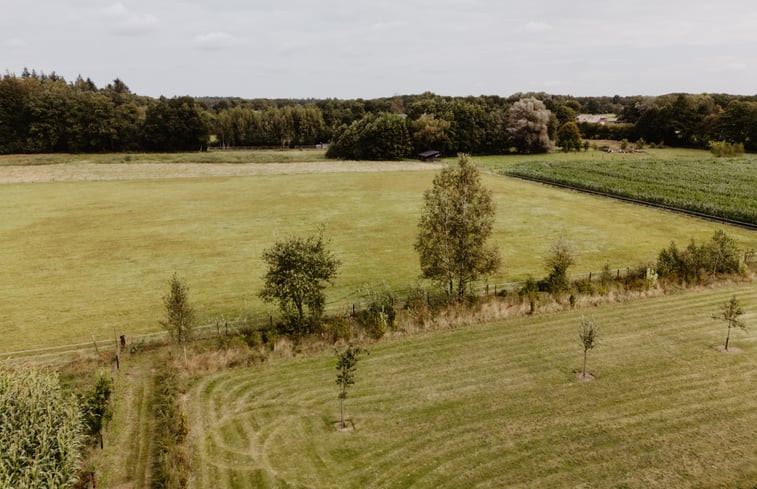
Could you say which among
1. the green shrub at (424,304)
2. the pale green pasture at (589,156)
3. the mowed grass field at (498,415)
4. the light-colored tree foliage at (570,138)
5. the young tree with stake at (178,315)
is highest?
the light-colored tree foliage at (570,138)

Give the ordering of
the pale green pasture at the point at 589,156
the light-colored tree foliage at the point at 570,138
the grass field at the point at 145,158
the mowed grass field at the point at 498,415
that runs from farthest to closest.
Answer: the light-colored tree foliage at the point at 570,138 → the grass field at the point at 145,158 → the pale green pasture at the point at 589,156 → the mowed grass field at the point at 498,415

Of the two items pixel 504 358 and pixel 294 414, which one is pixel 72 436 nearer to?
pixel 294 414

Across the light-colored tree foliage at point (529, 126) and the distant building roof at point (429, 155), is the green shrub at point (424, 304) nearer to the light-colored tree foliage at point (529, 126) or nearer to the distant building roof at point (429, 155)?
the distant building roof at point (429, 155)

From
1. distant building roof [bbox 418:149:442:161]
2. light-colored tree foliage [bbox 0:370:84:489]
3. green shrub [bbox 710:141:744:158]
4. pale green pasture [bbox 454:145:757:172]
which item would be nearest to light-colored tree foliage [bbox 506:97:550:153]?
pale green pasture [bbox 454:145:757:172]

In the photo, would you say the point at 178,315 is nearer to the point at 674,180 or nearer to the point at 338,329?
the point at 338,329

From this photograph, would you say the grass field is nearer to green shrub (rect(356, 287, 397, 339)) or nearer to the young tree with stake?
green shrub (rect(356, 287, 397, 339))

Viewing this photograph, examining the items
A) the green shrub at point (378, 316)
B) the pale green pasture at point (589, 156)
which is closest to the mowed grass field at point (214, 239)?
the green shrub at point (378, 316)
